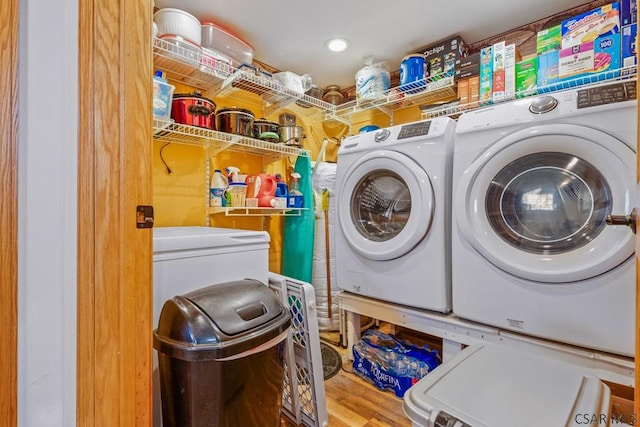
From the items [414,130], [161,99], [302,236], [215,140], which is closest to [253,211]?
[302,236]

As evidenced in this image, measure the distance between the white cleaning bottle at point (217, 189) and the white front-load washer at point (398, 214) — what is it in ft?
2.38

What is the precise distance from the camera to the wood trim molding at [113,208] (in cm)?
56

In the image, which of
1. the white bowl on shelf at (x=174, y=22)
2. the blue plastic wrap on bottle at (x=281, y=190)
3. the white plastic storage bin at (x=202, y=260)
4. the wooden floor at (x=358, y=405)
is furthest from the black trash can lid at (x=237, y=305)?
the white bowl on shelf at (x=174, y=22)

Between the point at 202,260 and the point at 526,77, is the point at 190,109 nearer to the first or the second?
the point at 202,260

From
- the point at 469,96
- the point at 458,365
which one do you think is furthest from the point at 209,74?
the point at 458,365

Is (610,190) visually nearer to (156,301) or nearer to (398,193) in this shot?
(398,193)

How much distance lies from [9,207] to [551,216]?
158cm

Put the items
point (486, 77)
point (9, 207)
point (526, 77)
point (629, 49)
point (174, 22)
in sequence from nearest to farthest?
point (9, 207), point (629, 49), point (174, 22), point (526, 77), point (486, 77)

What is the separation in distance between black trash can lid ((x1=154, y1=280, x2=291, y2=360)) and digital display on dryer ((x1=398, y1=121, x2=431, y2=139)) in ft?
3.50

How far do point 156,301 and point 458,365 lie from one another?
96 cm

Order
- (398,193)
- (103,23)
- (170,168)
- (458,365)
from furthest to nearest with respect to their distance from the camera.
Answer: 1. (170,168)
2. (398,193)
3. (458,365)
4. (103,23)

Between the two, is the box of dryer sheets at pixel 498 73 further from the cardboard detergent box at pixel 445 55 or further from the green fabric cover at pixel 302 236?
the green fabric cover at pixel 302 236

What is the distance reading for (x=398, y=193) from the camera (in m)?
1.60

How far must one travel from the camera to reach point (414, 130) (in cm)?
148
